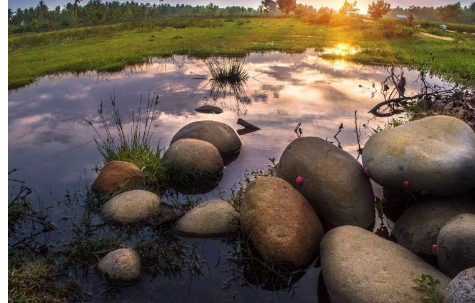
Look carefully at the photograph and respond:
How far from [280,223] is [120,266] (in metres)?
2.15

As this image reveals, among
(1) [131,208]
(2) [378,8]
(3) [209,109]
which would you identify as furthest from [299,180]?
(2) [378,8]

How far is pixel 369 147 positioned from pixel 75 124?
893 cm

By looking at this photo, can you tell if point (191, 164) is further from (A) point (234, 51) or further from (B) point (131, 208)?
(A) point (234, 51)

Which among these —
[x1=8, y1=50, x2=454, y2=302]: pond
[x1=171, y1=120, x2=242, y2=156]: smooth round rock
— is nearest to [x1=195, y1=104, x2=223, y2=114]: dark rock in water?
[x1=8, y1=50, x2=454, y2=302]: pond

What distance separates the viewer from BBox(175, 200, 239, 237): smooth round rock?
253 inches

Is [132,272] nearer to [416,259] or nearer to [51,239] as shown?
[51,239]

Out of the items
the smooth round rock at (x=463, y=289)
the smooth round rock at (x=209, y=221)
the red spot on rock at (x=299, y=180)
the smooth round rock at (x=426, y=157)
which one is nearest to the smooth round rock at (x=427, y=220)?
the smooth round rock at (x=426, y=157)

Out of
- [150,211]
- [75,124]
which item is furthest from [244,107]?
[150,211]

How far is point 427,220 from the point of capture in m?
5.73

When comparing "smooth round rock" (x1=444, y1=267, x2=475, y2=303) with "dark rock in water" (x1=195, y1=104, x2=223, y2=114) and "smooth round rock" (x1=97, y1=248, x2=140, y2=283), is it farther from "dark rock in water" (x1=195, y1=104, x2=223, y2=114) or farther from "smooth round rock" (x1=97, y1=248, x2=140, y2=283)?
"dark rock in water" (x1=195, y1=104, x2=223, y2=114)

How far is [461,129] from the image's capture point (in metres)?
6.15

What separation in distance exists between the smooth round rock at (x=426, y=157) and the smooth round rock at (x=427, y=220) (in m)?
0.17

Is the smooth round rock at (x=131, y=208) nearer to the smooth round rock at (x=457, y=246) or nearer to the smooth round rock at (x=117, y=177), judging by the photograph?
the smooth round rock at (x=117, y=177)

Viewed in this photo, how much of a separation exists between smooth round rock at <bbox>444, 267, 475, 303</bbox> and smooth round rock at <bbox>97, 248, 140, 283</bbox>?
11.9 feet
